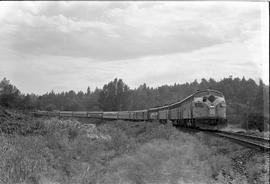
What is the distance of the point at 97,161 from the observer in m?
9.12

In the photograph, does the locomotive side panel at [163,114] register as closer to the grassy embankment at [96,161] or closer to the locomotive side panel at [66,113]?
the locomotive side panel at [66,113]

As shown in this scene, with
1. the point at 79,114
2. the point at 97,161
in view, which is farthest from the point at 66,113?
the point at 97,161

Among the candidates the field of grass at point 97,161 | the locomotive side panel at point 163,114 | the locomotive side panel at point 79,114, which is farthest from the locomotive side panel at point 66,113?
the locomotive side panel at point 163,114

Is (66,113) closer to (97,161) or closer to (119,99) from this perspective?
(119,99)

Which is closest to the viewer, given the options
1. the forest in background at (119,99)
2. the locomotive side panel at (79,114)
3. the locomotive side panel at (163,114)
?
the forest in background at (119,99)

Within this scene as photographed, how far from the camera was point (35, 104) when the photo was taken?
10.9 meters

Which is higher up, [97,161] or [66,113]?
[66,113]

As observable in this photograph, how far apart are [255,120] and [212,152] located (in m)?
14.2

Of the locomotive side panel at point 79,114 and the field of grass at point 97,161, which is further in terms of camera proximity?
the locomotive side panel at point 79,114

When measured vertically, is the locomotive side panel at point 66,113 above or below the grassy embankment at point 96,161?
above

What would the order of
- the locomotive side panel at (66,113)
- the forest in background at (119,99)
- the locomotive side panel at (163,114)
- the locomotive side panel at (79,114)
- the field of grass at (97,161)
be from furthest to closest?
the locomotive side panel at (163,114) → the locomotive side panel at (79,114) → the locomotive side panel at (66,113) → the forest in background at (119,99) → the field of grass at (97,161)

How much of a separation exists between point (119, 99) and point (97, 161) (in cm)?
618

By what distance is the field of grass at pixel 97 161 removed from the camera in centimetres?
680

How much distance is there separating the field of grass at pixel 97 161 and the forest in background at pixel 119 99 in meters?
0.70
